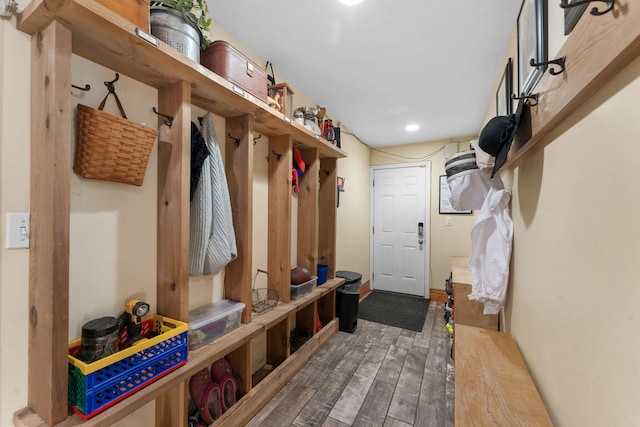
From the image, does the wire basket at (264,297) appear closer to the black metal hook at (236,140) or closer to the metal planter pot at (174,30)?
the black metal hook at (236,140)

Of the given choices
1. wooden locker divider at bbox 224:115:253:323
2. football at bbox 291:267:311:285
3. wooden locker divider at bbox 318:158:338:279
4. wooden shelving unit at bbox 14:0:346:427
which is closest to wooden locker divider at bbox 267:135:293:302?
wooden shelving unit at bbox 14:0:346:427

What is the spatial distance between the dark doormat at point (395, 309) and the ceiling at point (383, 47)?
2.52 metres

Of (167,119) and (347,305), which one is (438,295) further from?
(167,119)

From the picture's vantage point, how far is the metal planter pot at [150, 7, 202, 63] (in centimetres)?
117

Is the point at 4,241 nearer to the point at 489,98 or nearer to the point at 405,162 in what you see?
the point at 489,98

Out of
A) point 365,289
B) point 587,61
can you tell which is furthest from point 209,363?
point 365,289

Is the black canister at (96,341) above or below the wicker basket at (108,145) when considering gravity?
below

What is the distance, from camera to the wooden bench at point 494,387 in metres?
0.95

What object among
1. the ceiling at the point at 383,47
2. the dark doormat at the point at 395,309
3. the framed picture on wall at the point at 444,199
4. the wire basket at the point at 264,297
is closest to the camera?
the ceiling at the point at 383,47

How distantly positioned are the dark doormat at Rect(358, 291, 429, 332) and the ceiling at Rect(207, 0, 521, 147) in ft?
8.27

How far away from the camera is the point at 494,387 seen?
1118mm

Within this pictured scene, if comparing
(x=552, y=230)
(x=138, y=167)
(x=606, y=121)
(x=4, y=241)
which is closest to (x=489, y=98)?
(x=552, y=230)

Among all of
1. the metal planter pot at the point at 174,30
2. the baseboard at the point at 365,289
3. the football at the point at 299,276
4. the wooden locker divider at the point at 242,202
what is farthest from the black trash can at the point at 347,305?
the metal planter pot at the point at 174,30

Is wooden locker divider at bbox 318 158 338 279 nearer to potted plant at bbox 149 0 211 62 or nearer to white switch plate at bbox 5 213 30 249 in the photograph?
potted plant at bbox 149 0 211 62
